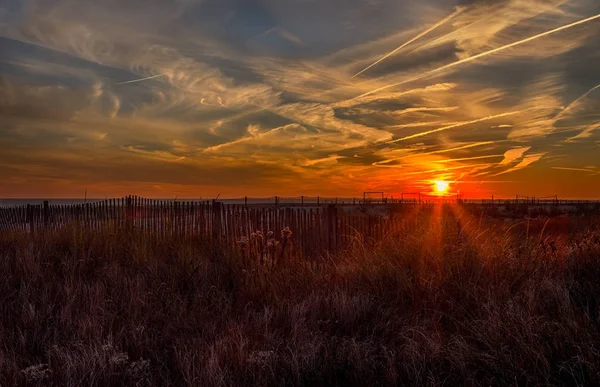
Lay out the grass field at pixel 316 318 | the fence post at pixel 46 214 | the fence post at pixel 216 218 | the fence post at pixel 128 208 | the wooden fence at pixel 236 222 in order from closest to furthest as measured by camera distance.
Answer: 1. the grass field at pixel 316 318
2. the wooden fence at pixel 236 222
3. the fence post at pixel 216 218
4. the fence post at pixel 128 208
5. the fence post at pixel 46 214

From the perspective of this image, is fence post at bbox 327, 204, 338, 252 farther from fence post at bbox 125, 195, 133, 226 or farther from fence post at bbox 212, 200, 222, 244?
fence post at bbox 125, 195, 133, 226

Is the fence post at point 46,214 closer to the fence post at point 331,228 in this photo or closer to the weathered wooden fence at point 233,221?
the weathered wooden fence at point 233,221

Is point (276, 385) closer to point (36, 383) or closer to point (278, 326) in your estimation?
point (278, 326)

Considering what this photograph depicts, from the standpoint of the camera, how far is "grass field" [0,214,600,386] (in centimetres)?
418

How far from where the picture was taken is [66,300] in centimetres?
656

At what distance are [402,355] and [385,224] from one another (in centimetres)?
820

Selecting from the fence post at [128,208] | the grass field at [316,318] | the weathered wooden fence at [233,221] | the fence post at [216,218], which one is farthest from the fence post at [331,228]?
the fence post at [128,208]

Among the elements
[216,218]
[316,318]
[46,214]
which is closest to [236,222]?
[216,218]

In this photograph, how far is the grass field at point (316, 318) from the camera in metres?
4.18

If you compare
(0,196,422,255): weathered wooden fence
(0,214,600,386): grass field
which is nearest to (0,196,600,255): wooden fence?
(0,196,422,255): weathered wooden fence

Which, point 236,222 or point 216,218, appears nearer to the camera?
point 236,222

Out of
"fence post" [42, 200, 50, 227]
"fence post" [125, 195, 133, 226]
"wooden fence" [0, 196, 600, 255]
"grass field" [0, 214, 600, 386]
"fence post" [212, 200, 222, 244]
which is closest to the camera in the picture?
"grass field" [0, 214, 600, 386]

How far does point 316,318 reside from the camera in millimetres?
5625

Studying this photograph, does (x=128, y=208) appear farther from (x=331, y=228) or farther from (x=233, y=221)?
(x=331, y=228)
